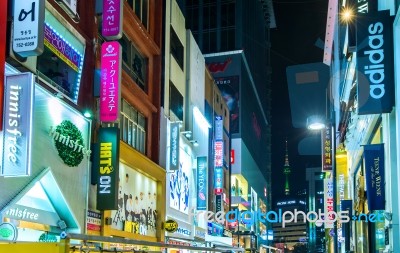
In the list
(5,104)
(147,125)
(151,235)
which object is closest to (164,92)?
(147,125)

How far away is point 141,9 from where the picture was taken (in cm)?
2578

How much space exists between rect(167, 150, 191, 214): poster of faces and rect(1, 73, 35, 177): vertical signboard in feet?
52.8

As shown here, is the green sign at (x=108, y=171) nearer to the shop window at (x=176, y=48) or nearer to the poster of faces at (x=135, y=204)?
the poster of faces at (x=135, y=204)

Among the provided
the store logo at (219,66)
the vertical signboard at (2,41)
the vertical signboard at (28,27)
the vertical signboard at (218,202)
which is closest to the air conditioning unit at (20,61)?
the vertical signboard at (28,27)

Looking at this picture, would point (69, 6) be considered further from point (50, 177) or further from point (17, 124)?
point (17, 124)

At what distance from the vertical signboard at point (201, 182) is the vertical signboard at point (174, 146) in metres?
6.56

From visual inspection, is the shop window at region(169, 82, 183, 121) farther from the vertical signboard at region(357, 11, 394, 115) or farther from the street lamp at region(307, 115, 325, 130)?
the vertical signboard at region(357, 11, 394, 115)

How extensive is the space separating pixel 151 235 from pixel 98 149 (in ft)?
25.6

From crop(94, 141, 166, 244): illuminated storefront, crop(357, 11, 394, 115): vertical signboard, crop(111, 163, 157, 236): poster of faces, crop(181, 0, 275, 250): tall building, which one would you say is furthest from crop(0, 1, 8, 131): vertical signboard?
crop(181, 0, 275, 250): tall building

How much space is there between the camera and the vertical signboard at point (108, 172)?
18.3 metres

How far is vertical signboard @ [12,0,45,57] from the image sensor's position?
42.1ft

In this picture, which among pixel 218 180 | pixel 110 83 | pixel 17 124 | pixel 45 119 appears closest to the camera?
pixel 17 124

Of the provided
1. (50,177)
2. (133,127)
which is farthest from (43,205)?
(133,127)

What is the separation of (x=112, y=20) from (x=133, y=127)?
600 centimetres
